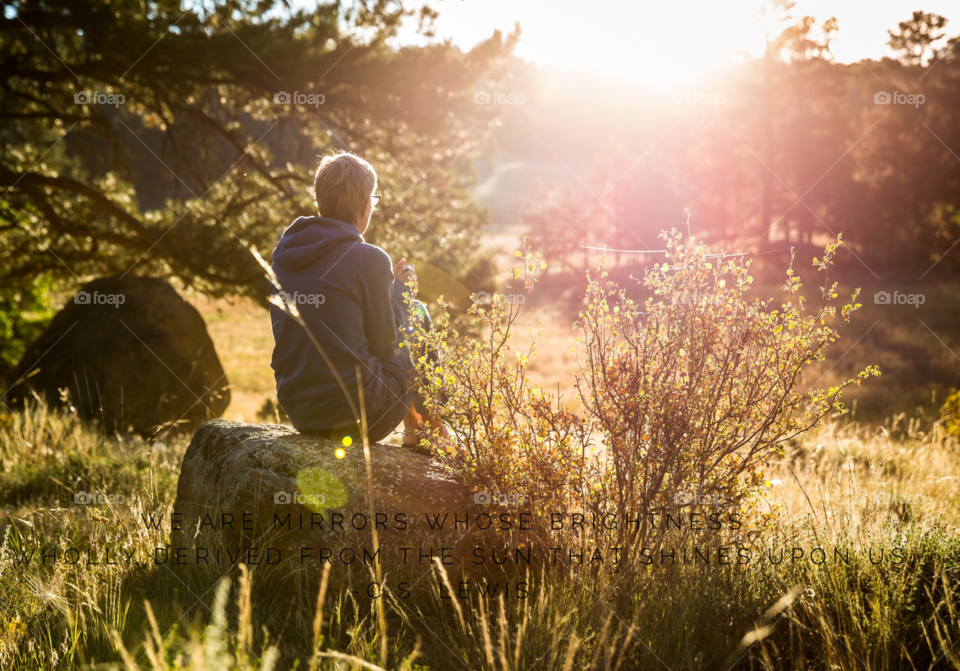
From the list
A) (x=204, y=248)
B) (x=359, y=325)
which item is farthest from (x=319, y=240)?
(x=204, y=248)

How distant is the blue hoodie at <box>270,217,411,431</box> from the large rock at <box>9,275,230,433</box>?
4.49 metres

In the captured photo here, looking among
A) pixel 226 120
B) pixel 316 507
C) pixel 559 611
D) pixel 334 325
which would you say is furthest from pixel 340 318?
pixel 226 120

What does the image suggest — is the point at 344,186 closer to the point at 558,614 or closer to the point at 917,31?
the point at 558,614

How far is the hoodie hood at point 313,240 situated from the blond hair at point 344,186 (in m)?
0.08

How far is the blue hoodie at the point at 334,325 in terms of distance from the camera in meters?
3.00

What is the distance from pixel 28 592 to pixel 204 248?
547cm

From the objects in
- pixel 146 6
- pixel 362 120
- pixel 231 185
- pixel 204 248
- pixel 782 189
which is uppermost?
pixel 782 189

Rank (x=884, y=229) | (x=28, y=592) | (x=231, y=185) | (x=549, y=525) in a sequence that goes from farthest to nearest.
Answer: (x=884, y=229) → (x=231, y=185) → (x=549, y=525) → (x=28, y=592)

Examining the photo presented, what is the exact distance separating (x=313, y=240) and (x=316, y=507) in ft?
4.35

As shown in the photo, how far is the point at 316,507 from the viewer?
2723mm

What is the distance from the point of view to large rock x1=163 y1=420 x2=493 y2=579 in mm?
2719

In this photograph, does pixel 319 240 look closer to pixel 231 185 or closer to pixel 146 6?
pixel 146 6

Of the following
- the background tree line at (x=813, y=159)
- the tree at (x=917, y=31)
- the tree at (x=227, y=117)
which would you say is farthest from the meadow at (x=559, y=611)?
the background tree line at (x=813, y=159)

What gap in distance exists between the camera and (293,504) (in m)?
2.75
